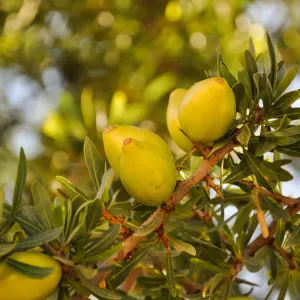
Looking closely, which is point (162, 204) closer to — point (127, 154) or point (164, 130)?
point (127, 154)

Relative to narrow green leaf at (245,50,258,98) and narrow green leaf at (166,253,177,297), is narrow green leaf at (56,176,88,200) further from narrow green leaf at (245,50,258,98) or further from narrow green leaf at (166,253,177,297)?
narrow green leaf at (245,50,258,98)

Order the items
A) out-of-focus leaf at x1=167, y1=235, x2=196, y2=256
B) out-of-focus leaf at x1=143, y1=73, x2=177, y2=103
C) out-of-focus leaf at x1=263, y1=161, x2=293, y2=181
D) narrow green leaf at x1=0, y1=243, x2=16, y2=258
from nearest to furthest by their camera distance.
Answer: narrow green leaf at x1=0, y1=243, x2=16, y2=258 → out-of-focus leaf at x1=167, y1=235, x2=196, y2=256 → out-of-focus leaf at x1=263, y1=161, x2=293, y2=181 → out-of-focus leaf at x1=143, y1=73, x2=177, y2=103

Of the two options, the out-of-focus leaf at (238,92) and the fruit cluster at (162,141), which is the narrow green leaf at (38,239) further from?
the out-of-focus leaf at (238,92)

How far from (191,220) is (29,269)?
0.39 m

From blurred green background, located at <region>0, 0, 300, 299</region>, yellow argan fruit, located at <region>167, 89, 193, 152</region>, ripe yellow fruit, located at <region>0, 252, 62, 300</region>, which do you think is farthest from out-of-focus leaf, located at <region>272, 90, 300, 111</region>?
blurred green background, located at <region>0, 0, 300, 299</region>

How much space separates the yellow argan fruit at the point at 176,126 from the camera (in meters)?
0.70

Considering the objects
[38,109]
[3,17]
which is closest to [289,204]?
[38,109]

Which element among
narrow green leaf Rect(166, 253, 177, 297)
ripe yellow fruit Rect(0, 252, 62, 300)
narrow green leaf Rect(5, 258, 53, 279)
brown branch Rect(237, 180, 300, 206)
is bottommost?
narrow green leaf Rect(166, 253, 177, 297)

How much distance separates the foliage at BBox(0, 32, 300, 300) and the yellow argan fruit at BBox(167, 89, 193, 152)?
24 mm

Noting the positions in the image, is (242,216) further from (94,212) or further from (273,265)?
(94,212)

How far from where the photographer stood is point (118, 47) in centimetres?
193

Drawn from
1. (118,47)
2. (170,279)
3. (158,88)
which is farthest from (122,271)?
(118,47)

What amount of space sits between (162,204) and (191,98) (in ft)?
0.42

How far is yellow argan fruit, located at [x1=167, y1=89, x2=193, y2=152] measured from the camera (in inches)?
27.5
